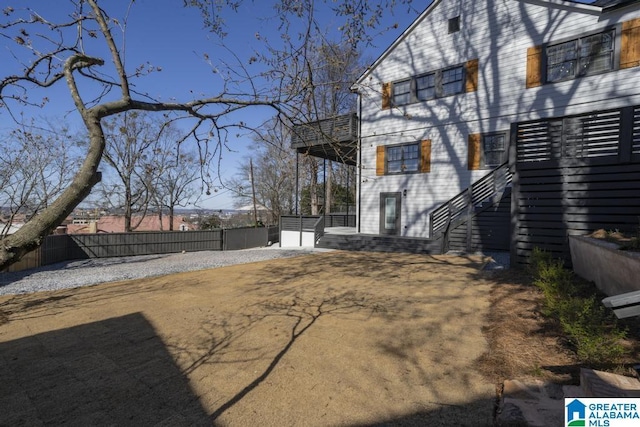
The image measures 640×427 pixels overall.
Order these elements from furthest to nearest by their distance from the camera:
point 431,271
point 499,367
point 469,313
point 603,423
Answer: point 431,271, point 469,313, point 499,367, point 603,423

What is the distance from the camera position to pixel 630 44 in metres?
9.63

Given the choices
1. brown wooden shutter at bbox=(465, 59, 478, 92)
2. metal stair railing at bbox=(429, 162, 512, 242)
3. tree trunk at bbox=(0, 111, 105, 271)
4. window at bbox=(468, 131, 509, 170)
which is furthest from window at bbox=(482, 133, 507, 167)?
tree trunk at bbox=(0, 111, 105, 271)

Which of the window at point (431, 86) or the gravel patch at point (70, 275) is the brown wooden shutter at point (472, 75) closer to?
the window at point (431, 86)

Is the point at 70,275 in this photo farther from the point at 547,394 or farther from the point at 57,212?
the point at 547,394

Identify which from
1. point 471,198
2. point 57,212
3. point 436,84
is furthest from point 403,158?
point 57,212

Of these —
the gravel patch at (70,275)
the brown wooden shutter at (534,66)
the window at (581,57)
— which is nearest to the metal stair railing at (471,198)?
the brown wooden shutter at (534,66)

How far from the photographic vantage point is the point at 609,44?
1007 centimetres

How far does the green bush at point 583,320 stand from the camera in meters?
2.99

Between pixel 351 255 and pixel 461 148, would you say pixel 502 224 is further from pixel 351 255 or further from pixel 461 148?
pixel 351 255

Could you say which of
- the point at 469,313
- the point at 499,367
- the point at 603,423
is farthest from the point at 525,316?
the point at 603,423

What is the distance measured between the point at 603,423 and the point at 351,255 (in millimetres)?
10287

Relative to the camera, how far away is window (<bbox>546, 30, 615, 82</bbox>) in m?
10.1

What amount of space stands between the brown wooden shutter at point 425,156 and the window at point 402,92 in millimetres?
2192

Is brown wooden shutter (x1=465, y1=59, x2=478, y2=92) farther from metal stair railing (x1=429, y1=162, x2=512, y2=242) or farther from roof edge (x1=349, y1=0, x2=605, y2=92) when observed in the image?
metal stair railing (x1=429, y1=162, x2=512, y2=242)
